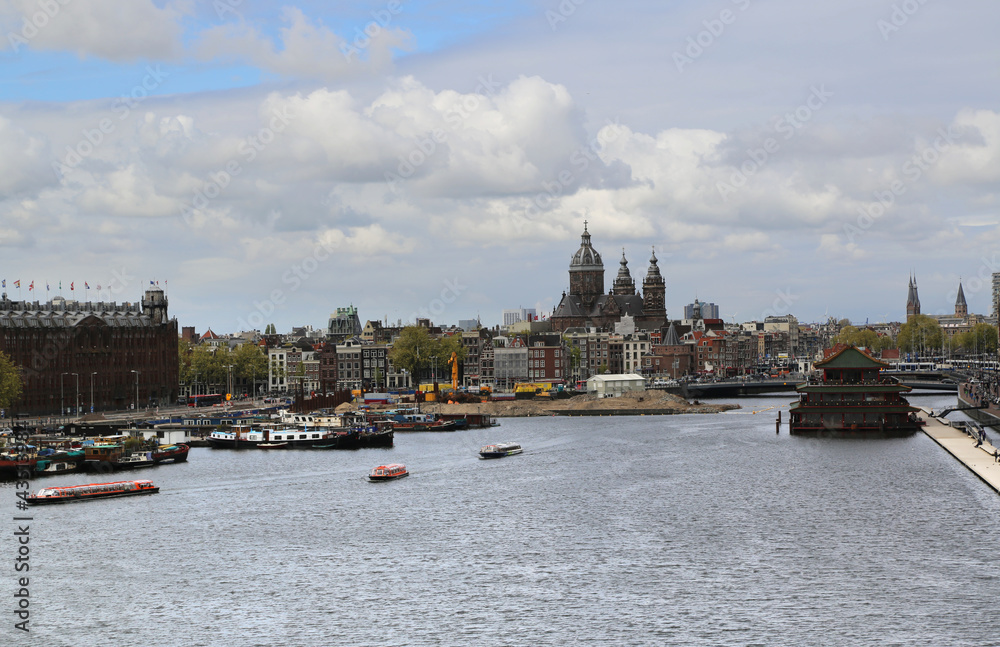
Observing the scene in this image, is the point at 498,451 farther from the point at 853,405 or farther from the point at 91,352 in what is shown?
the point at 91,352

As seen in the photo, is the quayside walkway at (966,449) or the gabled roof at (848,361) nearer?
the quayside walkway at (966,449)

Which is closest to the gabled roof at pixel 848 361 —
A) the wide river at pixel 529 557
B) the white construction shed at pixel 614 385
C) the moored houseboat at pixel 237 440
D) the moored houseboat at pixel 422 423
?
the wide river at pixel 529 557

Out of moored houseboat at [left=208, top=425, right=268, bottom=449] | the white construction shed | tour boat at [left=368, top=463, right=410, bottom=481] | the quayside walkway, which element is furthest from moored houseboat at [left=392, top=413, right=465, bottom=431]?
the quayside walkway

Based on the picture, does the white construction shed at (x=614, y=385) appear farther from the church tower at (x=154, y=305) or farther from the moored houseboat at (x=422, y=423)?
the church tower at (x=154, y=305)

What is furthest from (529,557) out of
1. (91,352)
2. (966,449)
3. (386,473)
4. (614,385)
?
(614,385)

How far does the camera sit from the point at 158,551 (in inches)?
2452

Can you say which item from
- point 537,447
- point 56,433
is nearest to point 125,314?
point 56,433

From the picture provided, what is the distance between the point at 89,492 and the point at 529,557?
114ft

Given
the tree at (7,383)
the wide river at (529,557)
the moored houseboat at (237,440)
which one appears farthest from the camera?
the tree at (7,383)

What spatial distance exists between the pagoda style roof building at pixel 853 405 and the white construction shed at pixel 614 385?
59.9m

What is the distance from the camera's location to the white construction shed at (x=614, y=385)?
184m

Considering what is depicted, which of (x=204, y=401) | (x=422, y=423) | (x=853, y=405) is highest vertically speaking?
(x=204, y=401)

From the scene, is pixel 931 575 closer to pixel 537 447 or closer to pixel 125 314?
pixel 537 447

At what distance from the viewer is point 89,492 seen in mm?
80750
